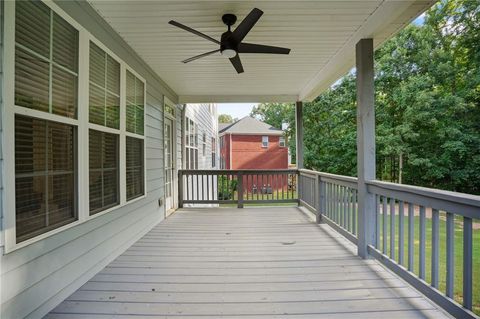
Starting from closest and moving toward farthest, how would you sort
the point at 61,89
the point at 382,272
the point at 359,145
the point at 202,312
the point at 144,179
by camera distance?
the point at 202,312 < the point at 61,89 < the point at 382,272 < the point at 359,145 < the point at 144,179

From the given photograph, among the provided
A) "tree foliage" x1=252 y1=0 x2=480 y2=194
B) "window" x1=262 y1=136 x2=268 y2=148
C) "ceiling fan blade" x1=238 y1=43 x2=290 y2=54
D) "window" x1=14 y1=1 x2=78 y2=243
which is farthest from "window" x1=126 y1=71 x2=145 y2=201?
"window" x1=262 y1=136 x2=268 y2=148

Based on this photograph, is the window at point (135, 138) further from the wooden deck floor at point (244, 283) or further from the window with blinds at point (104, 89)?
the wooden deck floor at point (244, 283)

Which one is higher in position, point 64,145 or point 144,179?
point 64,145

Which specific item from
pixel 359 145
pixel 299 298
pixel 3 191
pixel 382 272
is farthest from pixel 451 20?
pixel 3 191

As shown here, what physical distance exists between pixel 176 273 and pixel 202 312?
2.69 feet

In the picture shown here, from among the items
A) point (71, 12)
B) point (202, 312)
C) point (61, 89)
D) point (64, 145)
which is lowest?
point (202, 312)

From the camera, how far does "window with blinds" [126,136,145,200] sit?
3.84 meters

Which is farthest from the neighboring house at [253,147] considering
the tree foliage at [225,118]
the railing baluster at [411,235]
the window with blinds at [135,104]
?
the tree foliage at [225,118]

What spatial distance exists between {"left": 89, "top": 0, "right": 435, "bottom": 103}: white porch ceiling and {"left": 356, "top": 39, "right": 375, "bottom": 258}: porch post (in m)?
0.33

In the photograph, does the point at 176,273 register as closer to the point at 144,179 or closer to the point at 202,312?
the point at 202,312

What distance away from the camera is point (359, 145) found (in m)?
3.43

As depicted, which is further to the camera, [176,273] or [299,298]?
[176,273]

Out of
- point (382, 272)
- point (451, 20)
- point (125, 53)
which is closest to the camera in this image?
point (382, 272)

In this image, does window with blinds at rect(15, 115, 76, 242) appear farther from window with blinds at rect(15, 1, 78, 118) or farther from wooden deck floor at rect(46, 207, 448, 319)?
wooden deck floor at rect(46, 207, 448, 319)
